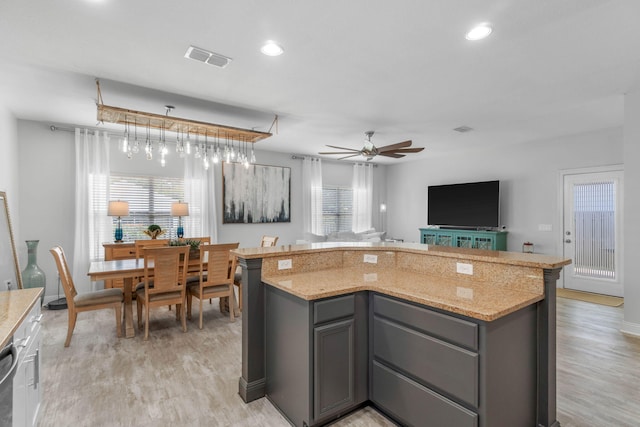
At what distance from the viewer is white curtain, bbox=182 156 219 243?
598 centimetres

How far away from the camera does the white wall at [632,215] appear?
3.65 metres

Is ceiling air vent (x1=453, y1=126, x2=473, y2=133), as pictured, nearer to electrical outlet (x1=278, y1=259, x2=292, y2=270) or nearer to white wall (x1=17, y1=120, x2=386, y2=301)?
electrical outlet (x1=278, y1=259, x2=292, y2=270)

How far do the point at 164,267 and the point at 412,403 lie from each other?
2.88m

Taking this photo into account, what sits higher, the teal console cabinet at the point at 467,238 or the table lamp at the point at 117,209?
the table lamp at the point at 117,209

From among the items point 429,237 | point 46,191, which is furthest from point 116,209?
point 429,237

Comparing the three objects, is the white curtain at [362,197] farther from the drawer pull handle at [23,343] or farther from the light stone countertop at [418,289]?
the drawer pull handle at [23,343]

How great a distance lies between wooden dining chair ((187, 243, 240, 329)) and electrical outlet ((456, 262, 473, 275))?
2511mm

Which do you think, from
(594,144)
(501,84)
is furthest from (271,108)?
(594,144)

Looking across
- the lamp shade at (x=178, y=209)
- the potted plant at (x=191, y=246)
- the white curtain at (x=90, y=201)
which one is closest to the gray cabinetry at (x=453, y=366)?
the potted plant at (x=191, y=246)

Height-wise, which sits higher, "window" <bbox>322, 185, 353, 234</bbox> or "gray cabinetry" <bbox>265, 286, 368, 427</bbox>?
"window" <bbox>322, 185, 353, 234</bbox>

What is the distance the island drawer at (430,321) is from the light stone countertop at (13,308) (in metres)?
1.91

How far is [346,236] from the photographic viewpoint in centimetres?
756

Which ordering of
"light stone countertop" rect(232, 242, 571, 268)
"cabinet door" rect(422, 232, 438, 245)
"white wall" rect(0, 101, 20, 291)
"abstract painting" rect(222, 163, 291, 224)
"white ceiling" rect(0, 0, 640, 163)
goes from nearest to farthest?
"light stone countertop" rect(232, 242, 571, 268), "white ceiling" rect(0, 0, 640, 163), "white wall" rect(0, 101, 20, 291), "abstract painting" rect(222, 163, 291, 224), "cabinet door" rect(422, 232, 438, 245)

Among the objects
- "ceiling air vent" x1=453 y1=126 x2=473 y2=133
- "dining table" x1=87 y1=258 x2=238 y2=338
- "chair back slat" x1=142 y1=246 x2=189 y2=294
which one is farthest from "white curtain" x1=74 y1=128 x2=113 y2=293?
"ceiling air vent" x1=453 y1=126 x2=473 y2=133
